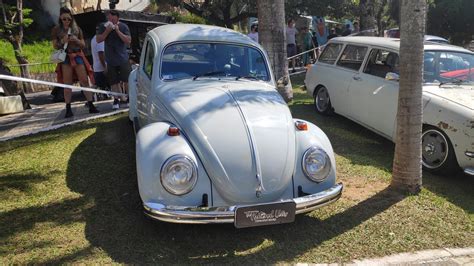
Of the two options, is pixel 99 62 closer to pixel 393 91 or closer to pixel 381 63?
pixel 381 63

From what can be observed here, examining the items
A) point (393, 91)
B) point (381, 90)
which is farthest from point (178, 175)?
point (381, 90)

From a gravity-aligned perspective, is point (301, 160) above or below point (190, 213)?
above

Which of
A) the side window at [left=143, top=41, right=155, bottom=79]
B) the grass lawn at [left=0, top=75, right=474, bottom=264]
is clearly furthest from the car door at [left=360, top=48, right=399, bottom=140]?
the side window at [left=143, top=41, right=155, bottom=79]

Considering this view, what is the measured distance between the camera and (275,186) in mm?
3803

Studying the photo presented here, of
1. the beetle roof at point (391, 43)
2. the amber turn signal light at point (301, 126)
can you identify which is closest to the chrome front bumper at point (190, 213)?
the amber turn signal light at point (301, 126)

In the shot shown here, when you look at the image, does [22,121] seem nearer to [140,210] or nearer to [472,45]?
[140,210]

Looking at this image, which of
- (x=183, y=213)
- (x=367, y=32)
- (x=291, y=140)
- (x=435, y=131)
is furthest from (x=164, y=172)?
(x=367, y=32)

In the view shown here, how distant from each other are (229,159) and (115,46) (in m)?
5.38

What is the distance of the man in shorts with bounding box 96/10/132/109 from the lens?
8.02m

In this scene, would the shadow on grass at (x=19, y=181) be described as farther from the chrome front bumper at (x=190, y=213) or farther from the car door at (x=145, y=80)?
the chrome front bumper at (x=190, y=213)

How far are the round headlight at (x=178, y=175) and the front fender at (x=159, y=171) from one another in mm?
40

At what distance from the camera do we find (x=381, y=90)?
Result: 662cm

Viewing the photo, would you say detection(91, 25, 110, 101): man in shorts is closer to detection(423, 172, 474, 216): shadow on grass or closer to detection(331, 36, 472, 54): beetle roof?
detection(331, 36, 472, 54): beetle roof

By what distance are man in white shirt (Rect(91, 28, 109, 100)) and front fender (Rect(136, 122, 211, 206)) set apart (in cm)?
585
